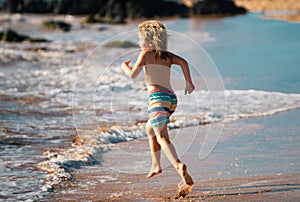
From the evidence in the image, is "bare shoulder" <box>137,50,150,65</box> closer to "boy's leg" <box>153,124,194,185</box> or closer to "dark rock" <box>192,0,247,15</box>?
"boy's leg" <box>153,124,194,185</box>

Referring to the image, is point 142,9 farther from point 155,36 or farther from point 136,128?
point 155,36

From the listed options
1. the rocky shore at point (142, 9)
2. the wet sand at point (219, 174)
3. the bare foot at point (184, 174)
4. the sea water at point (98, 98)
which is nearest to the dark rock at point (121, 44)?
the sea water at point (98, 98)

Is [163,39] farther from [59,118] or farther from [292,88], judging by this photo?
[292,88]

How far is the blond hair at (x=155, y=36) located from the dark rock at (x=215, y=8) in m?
23.4

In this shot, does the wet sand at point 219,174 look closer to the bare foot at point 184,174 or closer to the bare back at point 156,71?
the bare foot at point 184,174

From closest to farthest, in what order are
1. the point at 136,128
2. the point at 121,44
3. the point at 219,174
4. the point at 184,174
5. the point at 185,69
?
the point at 184,174
the point at 185,69
the point at 219,174
the point at 136,128
the point at 121,44

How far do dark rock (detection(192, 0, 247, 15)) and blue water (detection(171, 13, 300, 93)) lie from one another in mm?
6504

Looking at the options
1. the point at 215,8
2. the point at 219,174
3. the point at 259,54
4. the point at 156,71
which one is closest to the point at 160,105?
the point at 156,71

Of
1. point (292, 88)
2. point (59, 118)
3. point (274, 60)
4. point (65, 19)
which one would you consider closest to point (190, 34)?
point (274, 60)

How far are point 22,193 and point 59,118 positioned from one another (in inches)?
124

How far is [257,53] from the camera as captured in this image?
13008 mm

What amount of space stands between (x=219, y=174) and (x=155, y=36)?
4.46ft

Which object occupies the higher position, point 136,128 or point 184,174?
point 184,174

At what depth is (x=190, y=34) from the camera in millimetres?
17906
